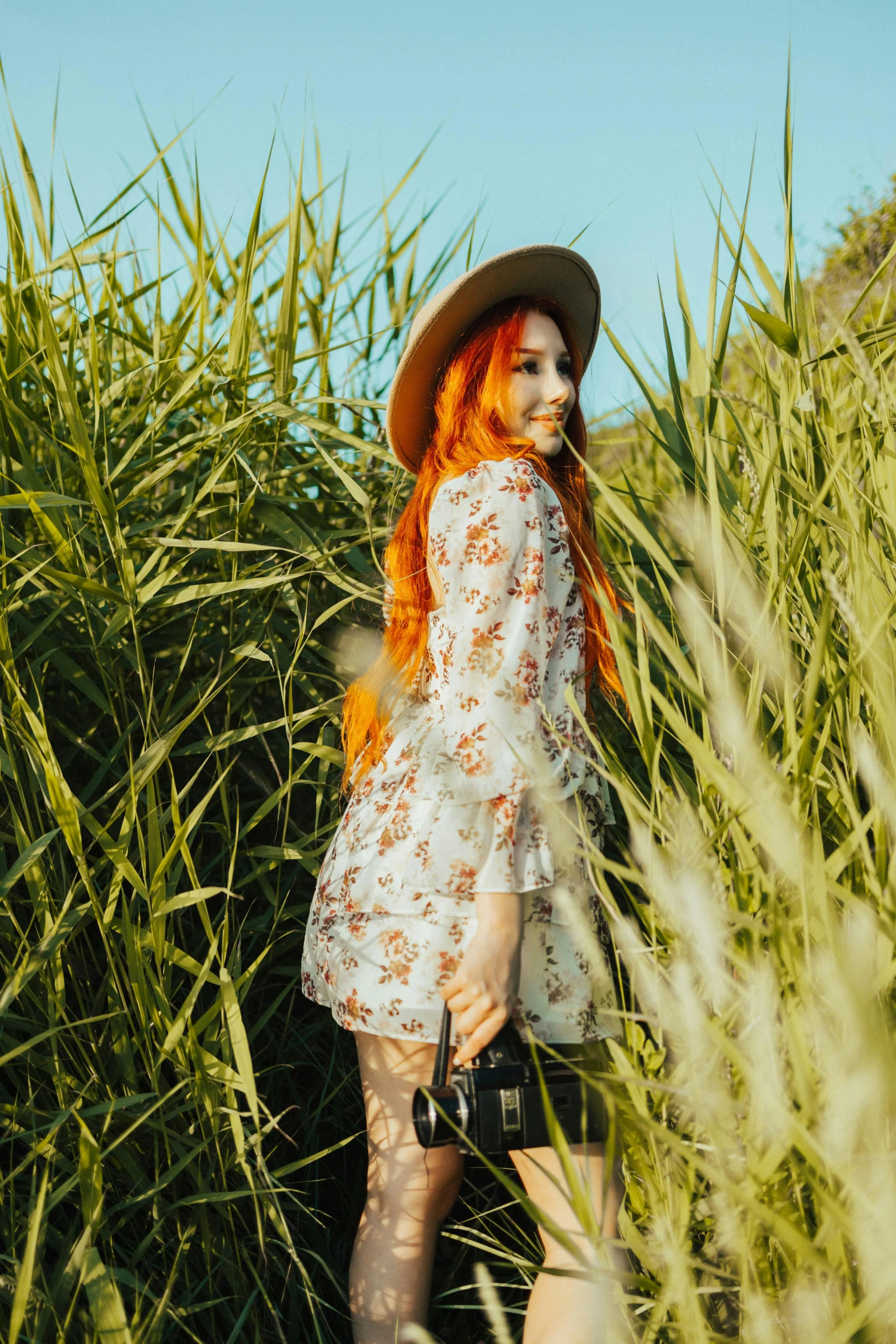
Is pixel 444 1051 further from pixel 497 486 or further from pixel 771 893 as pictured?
pixel 497 486

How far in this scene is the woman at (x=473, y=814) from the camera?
38.0 inches

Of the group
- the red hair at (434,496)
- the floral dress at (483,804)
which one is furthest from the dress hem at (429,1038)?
the red hair at (434,496)

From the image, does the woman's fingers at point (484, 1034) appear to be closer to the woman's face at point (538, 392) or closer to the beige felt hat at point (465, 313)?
the woman's face at point (538, 392)

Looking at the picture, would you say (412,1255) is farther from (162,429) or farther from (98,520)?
(162,429)

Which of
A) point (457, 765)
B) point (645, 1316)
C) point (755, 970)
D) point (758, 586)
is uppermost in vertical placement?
point (758, 586)

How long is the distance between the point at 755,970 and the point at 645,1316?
501 mm

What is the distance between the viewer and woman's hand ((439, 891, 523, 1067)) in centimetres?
92

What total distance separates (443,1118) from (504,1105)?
6 centimetres

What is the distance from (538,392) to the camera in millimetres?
1197

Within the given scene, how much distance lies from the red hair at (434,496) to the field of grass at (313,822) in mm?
68

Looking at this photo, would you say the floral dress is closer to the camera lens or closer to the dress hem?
the dress hem

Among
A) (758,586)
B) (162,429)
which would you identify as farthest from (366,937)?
(162,429)

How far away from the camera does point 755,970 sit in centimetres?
71

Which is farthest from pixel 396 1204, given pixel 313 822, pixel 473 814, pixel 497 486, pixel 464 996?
pixel 497 486
